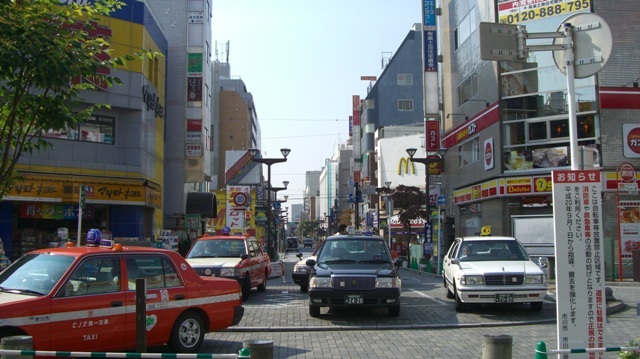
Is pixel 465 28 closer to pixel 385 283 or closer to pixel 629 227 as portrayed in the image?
pixel 629 227

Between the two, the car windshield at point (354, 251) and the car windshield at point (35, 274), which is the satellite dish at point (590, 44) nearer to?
the car windshield at point (354, 251)

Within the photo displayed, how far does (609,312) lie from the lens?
13.0 m

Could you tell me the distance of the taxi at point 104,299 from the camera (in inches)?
279

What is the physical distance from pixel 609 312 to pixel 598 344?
6.94m

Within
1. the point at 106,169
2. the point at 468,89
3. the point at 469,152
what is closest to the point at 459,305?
the point at 106,169

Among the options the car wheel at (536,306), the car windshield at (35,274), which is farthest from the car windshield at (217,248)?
the car windshield at (35,274)

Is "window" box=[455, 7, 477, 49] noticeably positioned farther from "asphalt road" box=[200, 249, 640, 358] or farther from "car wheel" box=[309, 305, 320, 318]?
"car wheel" box=[309, 305, 320, 318]

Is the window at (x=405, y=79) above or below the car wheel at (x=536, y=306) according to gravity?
above

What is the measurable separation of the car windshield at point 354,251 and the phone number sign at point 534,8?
721 inches

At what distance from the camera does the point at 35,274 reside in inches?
303

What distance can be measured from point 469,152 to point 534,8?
9183mm

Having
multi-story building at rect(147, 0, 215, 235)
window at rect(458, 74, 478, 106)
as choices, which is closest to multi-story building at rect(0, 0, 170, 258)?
multi-story building at rect(147, 0, 215, 235)

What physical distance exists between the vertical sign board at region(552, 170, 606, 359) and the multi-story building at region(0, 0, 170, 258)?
20643 millimetres

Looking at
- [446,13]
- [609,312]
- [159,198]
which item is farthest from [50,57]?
[446,13]
